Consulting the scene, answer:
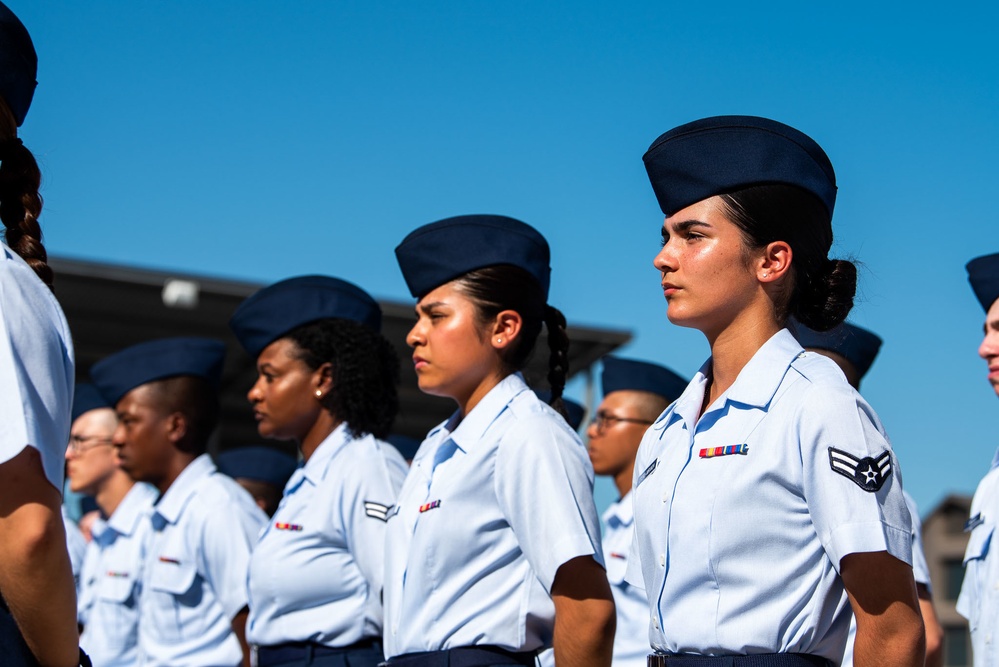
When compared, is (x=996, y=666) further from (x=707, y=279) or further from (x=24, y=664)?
(x=24, y=664)

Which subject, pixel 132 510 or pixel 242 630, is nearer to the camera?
pixel 242 630

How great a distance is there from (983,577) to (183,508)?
334cm

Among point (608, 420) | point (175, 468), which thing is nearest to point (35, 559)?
point (175, 468)

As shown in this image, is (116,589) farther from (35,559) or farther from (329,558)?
(35,559)

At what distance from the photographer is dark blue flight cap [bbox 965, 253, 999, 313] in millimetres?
4871

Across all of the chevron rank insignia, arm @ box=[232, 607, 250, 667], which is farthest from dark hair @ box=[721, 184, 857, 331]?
arm @ box=[232, 607, 250, 667]

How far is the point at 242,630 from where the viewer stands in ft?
17.8

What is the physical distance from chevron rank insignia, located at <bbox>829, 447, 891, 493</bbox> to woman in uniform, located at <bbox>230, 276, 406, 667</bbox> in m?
2.37

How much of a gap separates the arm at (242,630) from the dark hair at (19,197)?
3062mm

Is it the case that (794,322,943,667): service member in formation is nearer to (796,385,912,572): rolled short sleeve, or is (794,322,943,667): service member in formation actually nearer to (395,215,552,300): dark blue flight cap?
(395,215,552,300): dark blue flight cap

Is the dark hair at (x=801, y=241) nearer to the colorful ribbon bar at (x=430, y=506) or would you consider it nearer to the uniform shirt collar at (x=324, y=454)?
the colorful ribbon bar at (x=430, y=506)

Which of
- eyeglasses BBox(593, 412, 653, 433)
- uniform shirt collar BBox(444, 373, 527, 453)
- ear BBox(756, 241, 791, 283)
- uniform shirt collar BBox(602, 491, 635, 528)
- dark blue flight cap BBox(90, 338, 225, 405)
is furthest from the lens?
eyeglasses BBox(593, 412, 653, 433)

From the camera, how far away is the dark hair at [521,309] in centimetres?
418

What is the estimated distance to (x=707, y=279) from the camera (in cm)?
288
